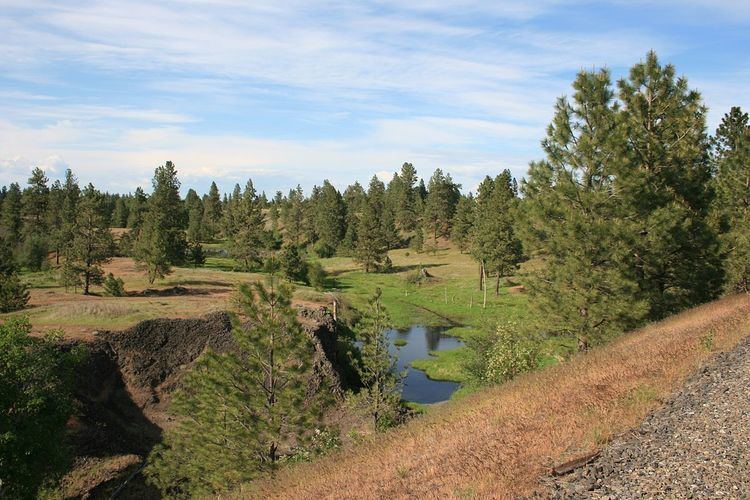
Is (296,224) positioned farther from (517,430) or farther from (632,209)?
(517,430)

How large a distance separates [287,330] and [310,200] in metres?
124

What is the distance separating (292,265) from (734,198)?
5925 centimetres

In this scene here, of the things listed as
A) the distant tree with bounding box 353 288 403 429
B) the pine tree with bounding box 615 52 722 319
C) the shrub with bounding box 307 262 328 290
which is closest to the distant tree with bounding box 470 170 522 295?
the shrub with bounding box 307 262 328 290

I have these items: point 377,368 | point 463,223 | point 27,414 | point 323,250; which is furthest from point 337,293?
point 323,250

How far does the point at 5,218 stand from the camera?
3669 inches

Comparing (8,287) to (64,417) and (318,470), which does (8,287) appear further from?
(318,470)

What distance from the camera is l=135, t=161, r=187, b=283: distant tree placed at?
52.7 meters

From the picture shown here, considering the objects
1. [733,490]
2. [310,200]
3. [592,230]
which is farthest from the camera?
[310,200]

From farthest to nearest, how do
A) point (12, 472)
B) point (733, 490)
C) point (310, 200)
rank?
point (310, 200) < point (12, 472) < point (733, 490)

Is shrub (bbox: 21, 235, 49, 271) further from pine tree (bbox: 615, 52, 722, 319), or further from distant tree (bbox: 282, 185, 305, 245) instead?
pine tree (bbox: 615, 52, 722, 319)

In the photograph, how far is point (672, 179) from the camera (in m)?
23.6

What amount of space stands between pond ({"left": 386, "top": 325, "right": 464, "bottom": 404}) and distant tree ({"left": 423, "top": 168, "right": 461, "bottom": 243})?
56.8m

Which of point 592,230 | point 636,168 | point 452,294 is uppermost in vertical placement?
point 636,168

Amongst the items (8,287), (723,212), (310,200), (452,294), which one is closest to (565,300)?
(723,212)
